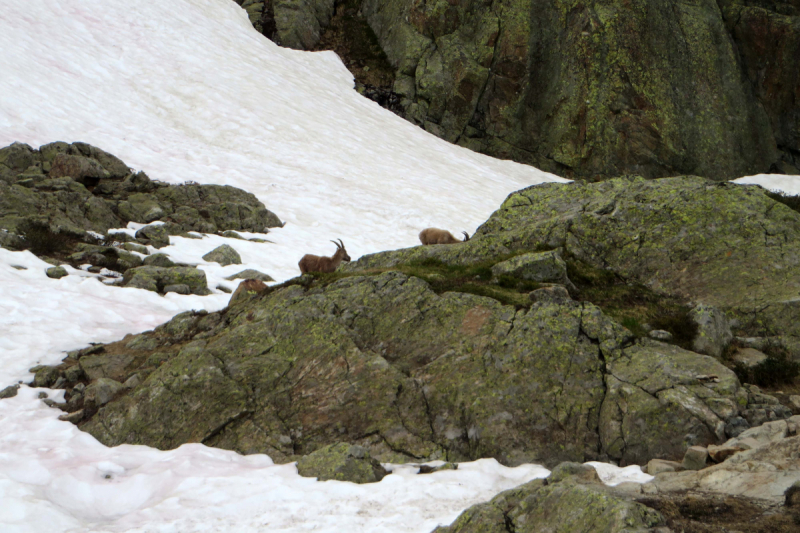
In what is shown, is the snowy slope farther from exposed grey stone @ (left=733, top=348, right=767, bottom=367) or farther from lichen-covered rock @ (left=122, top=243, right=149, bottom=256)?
exposed grey stone @ (left=733, top=348, right=767, bottom=367)

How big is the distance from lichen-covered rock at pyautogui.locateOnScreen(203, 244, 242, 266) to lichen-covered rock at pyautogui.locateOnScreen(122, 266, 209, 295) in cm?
200

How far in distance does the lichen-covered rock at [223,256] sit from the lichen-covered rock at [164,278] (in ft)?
A: 6.58

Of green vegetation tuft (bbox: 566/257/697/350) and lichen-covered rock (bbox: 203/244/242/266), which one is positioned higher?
green vegetation tuft (bbox: 566/257/697/350)

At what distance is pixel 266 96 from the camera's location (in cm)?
3588

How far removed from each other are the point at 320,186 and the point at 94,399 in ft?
65.1

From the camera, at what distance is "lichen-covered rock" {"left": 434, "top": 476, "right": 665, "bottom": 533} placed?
572cm

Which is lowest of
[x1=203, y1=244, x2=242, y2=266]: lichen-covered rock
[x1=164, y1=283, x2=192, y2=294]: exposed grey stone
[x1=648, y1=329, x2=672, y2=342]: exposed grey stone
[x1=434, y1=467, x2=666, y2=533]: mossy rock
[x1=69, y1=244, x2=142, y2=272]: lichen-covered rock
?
[x1=69, y1=244, x2=142, y2=272]: lichen-covered rock

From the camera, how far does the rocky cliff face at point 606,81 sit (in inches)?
1571

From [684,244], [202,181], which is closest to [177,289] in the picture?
[202,181]

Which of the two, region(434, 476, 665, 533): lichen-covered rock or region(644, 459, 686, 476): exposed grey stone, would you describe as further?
region(644, 459, 686, 476): exposed grey stone

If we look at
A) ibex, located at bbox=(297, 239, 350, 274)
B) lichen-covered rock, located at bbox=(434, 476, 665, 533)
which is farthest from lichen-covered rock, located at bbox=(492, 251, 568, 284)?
ibex, located at bbox=(297, 239, 350, 274)

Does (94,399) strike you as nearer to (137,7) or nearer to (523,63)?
(137,7)

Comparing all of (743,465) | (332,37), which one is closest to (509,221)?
(743,465)

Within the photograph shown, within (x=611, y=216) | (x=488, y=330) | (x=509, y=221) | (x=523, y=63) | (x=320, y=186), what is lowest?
(x=320, y=186)
